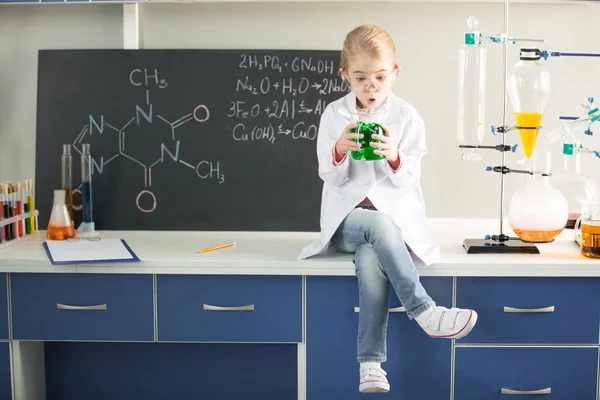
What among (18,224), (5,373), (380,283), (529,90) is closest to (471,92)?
(529,90)

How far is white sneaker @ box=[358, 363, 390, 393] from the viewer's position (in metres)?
2.14

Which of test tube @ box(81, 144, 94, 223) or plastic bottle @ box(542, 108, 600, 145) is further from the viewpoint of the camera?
test tube @ box(81, 144, 94, 223)

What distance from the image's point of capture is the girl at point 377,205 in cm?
217

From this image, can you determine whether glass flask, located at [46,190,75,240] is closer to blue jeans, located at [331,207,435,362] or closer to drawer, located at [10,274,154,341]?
drawer, located at [10,274,154,341]

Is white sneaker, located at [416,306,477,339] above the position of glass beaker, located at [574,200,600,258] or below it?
below

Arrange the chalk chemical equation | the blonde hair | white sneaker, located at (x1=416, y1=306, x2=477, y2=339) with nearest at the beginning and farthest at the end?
white sneaker, located at (x1=416, y1=306, x2=477, y2=339) → the blonde hair → the chalk chemical equation

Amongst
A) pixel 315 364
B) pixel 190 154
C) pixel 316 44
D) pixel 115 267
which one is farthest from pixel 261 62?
pixel 315 364

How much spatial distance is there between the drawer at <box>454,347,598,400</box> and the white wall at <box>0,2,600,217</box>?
2.54 feet

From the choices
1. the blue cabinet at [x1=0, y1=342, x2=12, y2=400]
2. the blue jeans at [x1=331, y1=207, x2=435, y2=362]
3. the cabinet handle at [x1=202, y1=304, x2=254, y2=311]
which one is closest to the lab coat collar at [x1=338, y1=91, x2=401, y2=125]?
the blue jeans at [x1=331, y1=207, x2=435, y2=362]

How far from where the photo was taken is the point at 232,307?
234 centimetres

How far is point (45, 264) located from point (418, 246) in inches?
45.2

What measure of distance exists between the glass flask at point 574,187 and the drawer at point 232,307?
1009 millimetres

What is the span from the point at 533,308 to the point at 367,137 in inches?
29.2

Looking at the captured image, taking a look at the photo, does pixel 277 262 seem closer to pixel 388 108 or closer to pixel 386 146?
pixel 386 146
